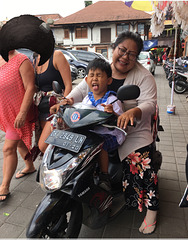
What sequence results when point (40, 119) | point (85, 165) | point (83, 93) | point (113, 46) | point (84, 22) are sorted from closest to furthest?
point (85, 165), point (113, 46), point (83, 93), point (40, 119), point (84, 22)

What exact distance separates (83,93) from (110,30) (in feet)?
98.0

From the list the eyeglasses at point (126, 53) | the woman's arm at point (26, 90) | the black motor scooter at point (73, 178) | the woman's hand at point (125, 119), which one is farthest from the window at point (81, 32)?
the woman's hand at point (125, 119)

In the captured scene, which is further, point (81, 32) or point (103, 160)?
point (81, 32)

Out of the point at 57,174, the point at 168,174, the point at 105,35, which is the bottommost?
the point at 168,174

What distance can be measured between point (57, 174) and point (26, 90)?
1.23m

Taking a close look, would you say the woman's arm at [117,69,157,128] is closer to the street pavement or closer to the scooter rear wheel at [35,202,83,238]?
the scooter rear wheel at [35,202,83,238]

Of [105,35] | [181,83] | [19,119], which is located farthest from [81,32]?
[19,119]

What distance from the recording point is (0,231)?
195 centimetres

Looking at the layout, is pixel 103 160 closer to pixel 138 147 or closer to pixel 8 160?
pixel 138 147

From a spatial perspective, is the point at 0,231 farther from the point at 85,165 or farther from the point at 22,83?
the point at 22,83

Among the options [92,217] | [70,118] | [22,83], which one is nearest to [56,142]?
[70,118]

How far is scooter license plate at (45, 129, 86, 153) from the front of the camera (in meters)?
1.42

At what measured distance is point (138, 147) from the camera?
1.86 metres

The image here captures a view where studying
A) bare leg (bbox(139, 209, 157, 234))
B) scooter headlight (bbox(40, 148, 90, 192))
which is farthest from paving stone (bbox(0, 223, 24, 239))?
bare leg (bbox(139, 209, 157, 234))
